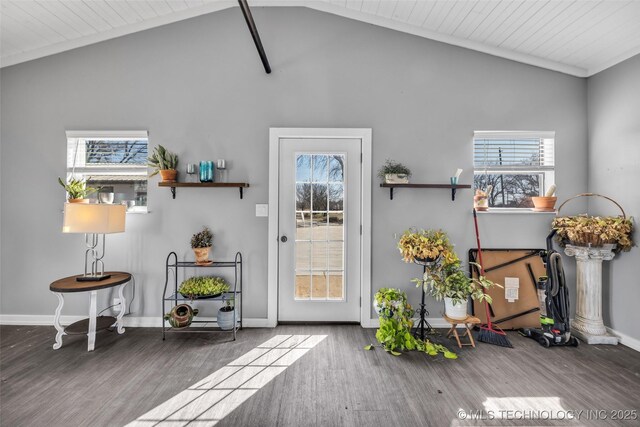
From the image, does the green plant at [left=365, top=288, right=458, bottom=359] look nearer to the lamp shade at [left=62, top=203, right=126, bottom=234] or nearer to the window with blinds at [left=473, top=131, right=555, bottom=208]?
the window with blinds at [left=473, top=131, right=555, bottom=208]

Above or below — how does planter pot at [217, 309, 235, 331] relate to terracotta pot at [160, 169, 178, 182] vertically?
below

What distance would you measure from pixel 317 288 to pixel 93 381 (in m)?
1.99

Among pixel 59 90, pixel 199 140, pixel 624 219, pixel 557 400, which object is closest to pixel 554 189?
pixel 624 219

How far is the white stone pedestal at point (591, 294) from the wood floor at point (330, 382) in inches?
5.1

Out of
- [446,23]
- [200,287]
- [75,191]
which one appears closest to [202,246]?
[200,287]

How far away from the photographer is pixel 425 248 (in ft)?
8.77

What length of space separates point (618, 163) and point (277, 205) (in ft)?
11.2

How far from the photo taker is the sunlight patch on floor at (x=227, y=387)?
5.84 ft

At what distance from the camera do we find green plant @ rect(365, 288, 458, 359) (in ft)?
8.46

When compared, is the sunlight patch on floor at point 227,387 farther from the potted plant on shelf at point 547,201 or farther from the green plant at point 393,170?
the potted plant on shelf at point 547,201

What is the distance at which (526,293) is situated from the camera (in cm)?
311

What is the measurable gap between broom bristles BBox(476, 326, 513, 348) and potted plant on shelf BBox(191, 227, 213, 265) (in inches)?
110

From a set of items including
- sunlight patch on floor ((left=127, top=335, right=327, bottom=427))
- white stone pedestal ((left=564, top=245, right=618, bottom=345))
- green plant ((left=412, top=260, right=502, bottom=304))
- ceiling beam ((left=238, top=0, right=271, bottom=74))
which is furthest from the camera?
white stone pedestal ((left=564, top=245, right=618, bottom=345))

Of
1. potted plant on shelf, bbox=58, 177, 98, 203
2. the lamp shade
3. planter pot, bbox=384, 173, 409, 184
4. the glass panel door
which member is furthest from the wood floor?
planter pot, bbox=384, 173, 409, 184
